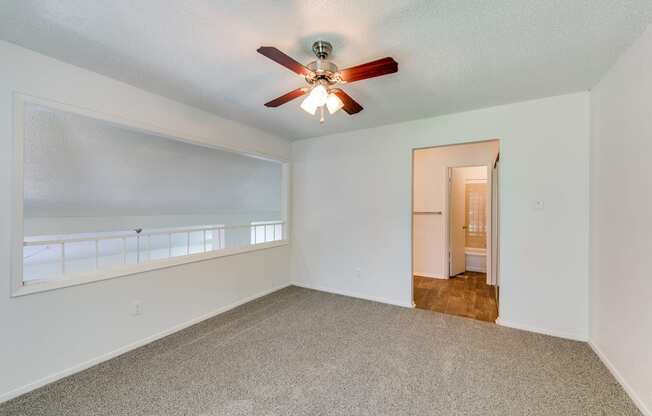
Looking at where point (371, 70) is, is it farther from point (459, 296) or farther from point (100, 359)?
point (459, 296)

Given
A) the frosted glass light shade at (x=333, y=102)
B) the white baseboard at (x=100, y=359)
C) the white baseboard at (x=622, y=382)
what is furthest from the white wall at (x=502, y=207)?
the frosted glass light shade at (x=333, y=102)

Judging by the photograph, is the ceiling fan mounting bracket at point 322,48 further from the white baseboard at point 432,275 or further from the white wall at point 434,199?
the white baseboard at point 432,275

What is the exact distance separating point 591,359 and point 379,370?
176 centimetres

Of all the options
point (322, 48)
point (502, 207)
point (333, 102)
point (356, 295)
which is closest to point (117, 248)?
point (356, 295)

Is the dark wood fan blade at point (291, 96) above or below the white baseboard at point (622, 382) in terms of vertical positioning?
above

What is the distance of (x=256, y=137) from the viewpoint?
3607mm

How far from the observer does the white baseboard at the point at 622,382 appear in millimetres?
1599

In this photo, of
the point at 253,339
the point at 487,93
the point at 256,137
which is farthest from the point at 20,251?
the point at 487,93

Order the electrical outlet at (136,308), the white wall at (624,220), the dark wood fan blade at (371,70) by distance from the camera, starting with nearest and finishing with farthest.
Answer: the dark wood fan blade at (371,70) < the white wall at (624,220) < the electrical outlet at (136,308)

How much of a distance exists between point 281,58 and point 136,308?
96.2 inches

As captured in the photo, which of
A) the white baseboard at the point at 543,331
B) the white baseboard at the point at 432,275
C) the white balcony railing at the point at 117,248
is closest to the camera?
the white baseboard at the point at 543,331

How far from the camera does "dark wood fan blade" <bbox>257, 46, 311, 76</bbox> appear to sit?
1360 millimetres

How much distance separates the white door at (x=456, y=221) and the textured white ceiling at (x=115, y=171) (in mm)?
3404

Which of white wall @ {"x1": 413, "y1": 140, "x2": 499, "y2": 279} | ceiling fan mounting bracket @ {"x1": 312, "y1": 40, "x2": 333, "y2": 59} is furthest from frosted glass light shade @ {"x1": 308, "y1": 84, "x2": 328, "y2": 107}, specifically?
white wall @ {"x1": 413, "y1": 140, "x2": 499, "y2": 279}
